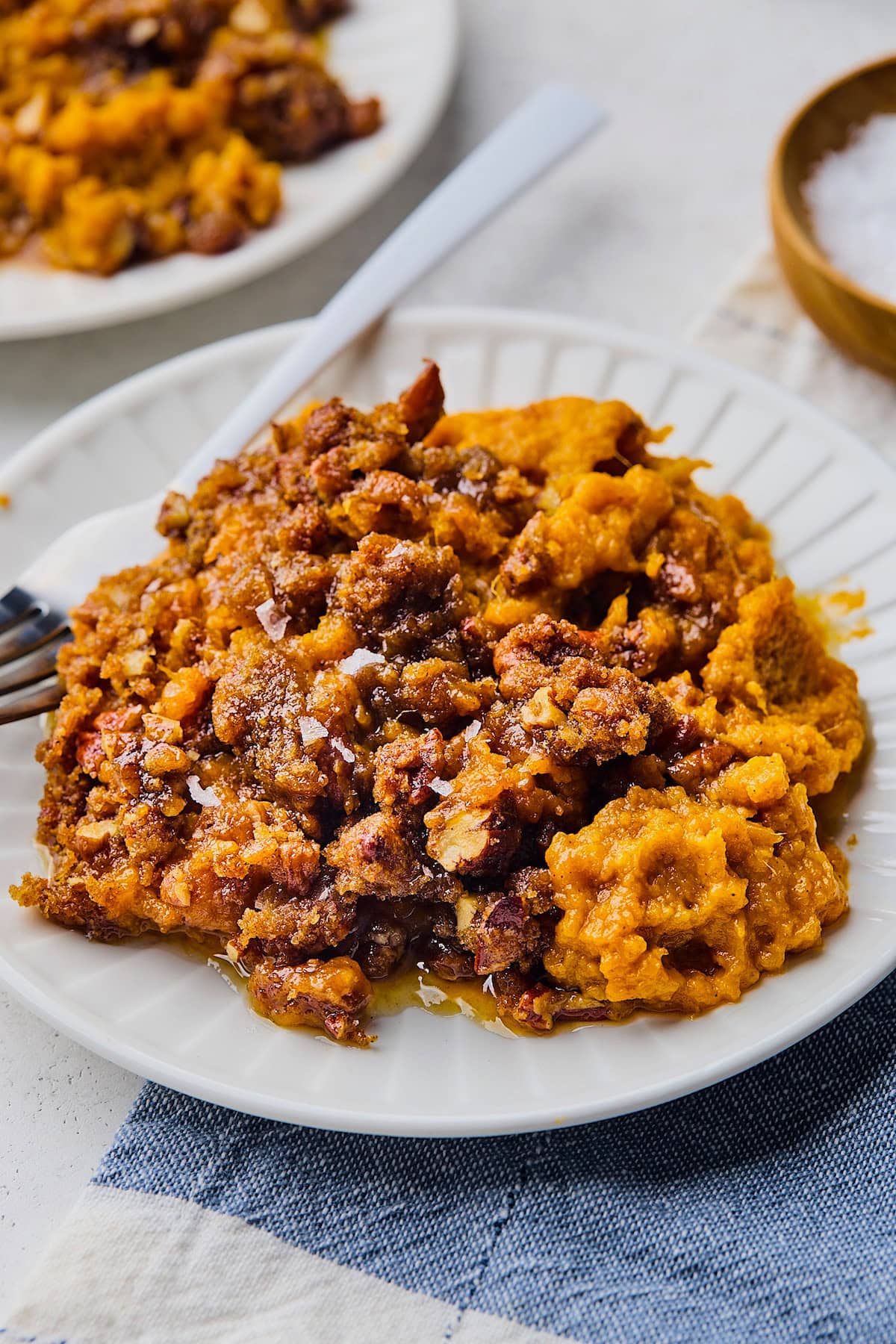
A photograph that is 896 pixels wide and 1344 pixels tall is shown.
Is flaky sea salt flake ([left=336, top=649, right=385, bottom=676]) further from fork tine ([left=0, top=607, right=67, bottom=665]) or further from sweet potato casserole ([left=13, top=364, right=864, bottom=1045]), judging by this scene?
fork tine ([left=0, top=607, right=67, bottom=665])

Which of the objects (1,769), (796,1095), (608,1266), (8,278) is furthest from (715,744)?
(8,278)

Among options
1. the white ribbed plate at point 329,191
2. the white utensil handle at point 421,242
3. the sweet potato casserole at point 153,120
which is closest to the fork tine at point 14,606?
the white utensil handle at point 421,242

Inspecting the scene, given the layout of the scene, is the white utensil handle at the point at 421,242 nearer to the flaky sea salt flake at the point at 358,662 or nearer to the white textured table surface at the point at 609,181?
the white textured table surface at the point at 609,181

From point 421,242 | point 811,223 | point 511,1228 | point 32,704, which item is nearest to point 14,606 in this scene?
point 32,704

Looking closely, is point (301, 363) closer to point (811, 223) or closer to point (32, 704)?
point (32, 704)

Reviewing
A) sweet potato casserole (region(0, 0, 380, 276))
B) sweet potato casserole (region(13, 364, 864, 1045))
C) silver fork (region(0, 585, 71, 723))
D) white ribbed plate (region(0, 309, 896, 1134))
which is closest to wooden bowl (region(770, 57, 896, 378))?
white ribbed plate (region(0, 309, 896, 1134))

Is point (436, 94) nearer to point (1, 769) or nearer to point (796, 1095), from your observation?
point (1, 769)
